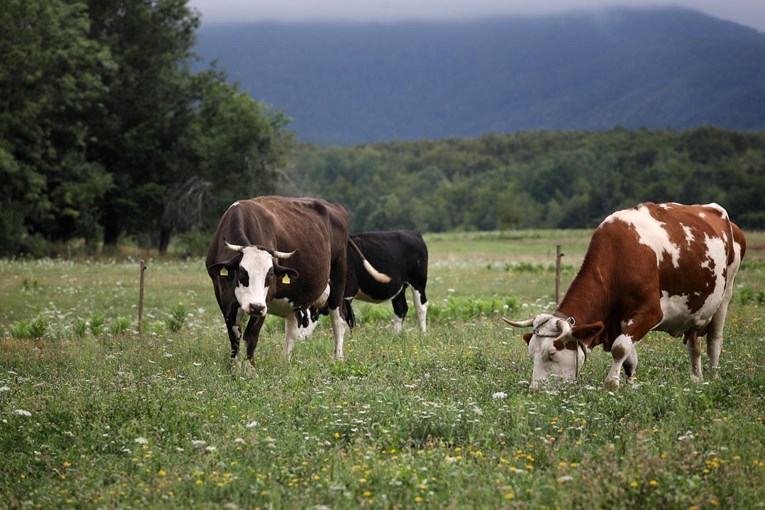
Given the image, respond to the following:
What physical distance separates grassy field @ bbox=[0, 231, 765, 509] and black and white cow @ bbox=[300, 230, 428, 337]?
256 centimetres

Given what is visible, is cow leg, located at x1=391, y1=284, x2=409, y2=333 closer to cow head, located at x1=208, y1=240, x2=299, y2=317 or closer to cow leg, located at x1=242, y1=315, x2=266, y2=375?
cow leg, located at x1=242, y1=315, x2=266, y2=375

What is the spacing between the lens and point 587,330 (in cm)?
1113

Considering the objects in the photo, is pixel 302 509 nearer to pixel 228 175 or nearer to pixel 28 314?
pixel 28 314

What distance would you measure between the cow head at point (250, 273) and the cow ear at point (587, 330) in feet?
14.3

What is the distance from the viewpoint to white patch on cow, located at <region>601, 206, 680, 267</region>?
11.9 metres

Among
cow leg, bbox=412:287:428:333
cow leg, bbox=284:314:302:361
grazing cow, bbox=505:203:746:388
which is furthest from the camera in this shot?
cow leg, bbox=412:287:428:333

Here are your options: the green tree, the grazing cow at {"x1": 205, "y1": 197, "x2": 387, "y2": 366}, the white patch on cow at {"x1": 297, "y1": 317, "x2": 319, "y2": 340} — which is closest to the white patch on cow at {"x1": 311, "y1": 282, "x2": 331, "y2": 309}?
the grazing cow at {"x1": 205, "y1": 197, "x2": 387, "y2": 366}

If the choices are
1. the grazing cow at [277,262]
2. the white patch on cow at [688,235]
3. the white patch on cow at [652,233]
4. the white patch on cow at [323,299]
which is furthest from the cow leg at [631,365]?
the white patch on cow at [323,299]

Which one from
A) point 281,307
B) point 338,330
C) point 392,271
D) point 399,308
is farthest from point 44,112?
point 281,307

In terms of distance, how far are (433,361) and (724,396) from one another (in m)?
4.30

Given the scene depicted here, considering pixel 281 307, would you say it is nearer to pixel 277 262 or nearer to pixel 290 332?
pixel 290 332

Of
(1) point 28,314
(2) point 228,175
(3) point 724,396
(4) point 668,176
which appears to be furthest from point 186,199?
(4) point 668,176

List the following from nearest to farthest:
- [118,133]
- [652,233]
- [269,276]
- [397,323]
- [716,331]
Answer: [652,233]
[716,331]
[269,276]
[397,323]
[118,133]

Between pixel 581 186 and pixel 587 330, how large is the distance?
14828 cm
